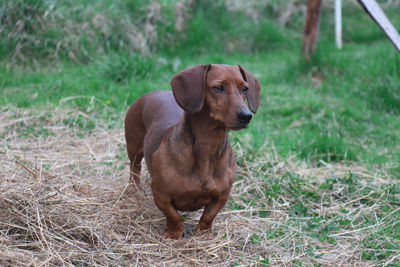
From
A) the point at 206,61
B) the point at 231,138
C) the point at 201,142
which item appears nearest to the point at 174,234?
the point at 201,142

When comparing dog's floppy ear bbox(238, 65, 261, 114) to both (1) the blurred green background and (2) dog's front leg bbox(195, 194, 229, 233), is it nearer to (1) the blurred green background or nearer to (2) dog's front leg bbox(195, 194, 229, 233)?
(2) dog's front leg bbox(195, 194, 229, 233)

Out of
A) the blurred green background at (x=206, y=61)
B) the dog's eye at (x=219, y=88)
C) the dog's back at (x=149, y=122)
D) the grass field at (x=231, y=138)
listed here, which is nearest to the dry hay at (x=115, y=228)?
the grass field at (x=231, y=138)

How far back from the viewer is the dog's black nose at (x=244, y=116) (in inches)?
102

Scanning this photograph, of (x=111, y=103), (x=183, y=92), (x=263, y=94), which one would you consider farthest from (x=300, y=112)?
(x=183, y=92)

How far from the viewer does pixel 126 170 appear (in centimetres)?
441

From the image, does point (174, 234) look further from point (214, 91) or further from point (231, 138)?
point (231, 138)

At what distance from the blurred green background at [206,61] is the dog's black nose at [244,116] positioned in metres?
2.04

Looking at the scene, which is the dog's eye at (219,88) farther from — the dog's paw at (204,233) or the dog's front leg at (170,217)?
the dog's paw at (204,233)

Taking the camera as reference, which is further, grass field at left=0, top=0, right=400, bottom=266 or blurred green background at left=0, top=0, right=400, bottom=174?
blurred green background at left=0, top=0, right=400, bottom=174

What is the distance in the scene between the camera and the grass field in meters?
→ 3.00

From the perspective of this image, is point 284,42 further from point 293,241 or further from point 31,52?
point 293,241

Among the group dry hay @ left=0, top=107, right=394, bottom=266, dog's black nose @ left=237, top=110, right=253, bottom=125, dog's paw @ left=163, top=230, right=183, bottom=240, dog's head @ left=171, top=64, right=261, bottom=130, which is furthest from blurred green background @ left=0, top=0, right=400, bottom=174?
dog's black nose @ left=237, top=110, right=253, bottom=125

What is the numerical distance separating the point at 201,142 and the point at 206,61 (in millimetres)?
4868

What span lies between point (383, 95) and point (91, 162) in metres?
3.85
